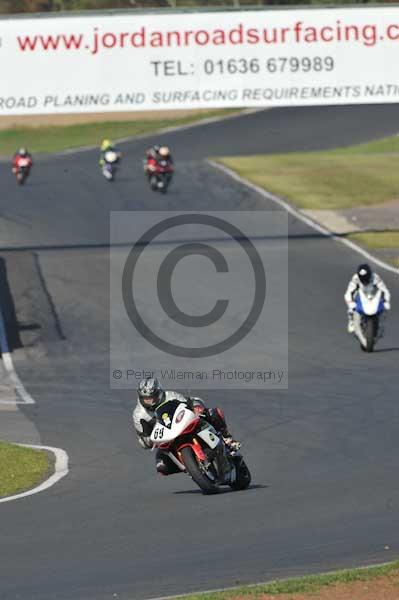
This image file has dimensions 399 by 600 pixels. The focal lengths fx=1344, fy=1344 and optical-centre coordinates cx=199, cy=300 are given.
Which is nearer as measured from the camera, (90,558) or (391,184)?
(90,558)

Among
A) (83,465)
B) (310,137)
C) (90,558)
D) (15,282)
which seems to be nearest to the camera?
(90,558)

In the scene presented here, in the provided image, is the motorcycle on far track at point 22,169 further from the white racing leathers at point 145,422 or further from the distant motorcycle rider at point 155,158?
the white racing leathers at point 145,422

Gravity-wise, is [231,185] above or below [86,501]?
above

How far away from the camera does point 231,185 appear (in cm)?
4869

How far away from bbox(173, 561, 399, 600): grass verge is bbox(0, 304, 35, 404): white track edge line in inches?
503

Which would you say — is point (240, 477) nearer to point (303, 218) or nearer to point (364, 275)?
point (364, 275)

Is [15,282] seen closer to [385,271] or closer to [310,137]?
[385,271]

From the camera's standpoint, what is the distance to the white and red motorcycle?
13344 millimetres

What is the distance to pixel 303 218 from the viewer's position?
139ft

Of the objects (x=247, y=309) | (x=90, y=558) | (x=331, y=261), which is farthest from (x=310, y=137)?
(x=90, y=558)

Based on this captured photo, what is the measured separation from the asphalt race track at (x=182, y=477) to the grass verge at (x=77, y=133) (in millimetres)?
27375

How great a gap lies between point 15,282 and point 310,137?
121 ft

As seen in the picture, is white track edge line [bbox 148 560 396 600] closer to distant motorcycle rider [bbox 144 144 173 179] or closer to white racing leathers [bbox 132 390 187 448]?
white racing leathers [bbox 132 390 187 448]

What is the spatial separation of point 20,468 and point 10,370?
8884mm
